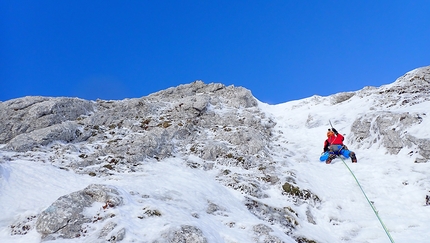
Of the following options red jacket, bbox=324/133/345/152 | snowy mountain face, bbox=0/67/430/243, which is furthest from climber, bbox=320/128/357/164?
snowy mountain face, bbox=0/67/430/243

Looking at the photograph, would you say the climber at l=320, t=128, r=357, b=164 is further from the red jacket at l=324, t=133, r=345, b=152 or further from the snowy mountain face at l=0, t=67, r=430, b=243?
the snowy mountain face at l=0, t=67, r=430, b=243

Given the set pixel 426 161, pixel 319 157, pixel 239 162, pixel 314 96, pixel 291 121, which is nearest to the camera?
pixel 426 161

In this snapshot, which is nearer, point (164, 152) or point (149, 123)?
point (164, 152)

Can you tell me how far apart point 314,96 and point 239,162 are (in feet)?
73.8

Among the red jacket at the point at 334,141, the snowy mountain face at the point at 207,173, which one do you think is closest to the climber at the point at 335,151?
the red jacket at the point at 334,141

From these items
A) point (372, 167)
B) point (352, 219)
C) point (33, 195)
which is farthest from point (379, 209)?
point (33, 195)

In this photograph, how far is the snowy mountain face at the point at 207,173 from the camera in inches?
391

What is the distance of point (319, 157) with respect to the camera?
2038cm

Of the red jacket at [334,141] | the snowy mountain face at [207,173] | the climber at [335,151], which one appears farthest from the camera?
the red jacket at [334,141]

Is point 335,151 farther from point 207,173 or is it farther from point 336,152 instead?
point 207,173

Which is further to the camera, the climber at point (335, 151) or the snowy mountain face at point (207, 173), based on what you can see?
the climber at point (335, 151)

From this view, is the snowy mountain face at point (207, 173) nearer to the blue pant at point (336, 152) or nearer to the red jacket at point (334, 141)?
the blue pant at point (336, 152)

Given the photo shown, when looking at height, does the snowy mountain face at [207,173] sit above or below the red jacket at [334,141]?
below

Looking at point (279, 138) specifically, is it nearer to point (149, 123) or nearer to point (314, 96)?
point (149, 123)
